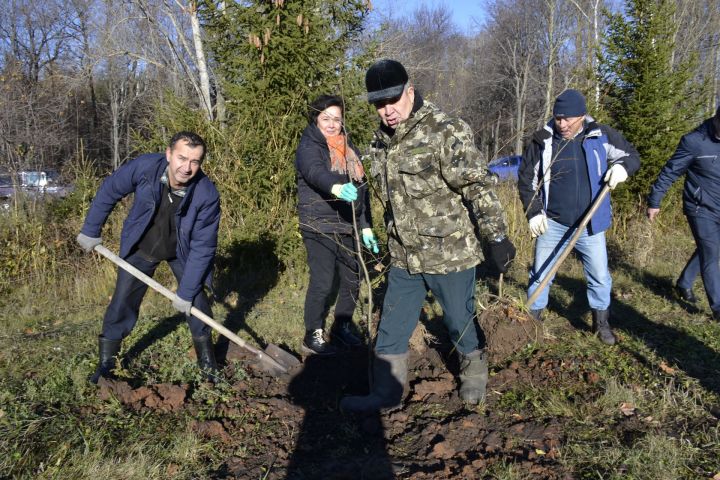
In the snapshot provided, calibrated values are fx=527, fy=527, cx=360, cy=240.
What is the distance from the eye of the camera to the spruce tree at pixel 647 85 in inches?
309

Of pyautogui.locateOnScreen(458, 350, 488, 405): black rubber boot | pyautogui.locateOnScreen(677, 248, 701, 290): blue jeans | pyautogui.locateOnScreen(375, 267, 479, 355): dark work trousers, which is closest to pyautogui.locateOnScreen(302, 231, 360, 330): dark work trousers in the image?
pyautogui.locateOnScreen(375, 267, 479, 355): dark work trousers

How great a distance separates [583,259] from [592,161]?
770mm

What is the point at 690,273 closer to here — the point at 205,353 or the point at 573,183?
the point at 573,183

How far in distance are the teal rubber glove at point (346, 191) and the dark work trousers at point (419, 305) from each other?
1.87 feet

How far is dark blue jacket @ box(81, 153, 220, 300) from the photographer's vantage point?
132 inches

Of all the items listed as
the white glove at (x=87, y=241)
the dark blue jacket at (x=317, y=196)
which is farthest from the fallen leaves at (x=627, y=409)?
the white glove at (x=87, y=241)

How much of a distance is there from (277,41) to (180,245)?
3.01 m

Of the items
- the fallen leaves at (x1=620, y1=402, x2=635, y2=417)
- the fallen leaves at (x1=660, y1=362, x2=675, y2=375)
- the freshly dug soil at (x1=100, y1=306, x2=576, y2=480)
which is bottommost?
the freshly dug soil at (x1=100, y1=306, x2=576, y2=480)

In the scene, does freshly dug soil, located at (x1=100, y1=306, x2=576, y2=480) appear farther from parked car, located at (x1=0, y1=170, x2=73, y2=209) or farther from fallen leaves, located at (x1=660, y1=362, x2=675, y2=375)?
parked car, located at (x1=0, y1=170, x2=73, y2=209)

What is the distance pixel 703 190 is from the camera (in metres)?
4.34

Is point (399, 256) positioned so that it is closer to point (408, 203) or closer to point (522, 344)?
point (408, 203)

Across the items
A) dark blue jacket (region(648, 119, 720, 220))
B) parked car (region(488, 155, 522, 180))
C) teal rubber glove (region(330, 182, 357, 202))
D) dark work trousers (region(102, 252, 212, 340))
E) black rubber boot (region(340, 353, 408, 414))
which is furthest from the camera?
parked car (region(488, 155, 522, 180))

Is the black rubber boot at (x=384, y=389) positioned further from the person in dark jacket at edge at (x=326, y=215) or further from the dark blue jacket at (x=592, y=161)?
the dark blue jacket at (x=592, y=161)

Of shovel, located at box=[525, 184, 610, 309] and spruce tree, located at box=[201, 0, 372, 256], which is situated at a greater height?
spruce tree, located at box=[201, 0, 372, 256]
